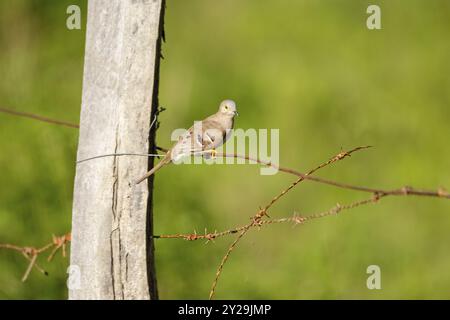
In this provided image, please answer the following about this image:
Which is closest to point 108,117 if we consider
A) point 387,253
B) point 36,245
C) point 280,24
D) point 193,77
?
point 36,245

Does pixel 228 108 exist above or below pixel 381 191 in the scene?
above

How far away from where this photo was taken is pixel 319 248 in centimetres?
670

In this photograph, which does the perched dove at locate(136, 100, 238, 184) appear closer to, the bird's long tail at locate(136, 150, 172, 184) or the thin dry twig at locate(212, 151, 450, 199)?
the bird's long tail at locate(136, 150, 172, 184)

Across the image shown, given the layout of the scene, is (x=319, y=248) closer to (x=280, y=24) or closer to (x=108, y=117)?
(x=280, y=24)

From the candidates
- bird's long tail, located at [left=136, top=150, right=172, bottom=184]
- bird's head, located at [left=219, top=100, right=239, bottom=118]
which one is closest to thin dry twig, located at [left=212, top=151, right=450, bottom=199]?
bird's long tail, located at [left=136, top=150, right=172, bottom=184]

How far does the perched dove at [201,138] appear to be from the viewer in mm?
3070

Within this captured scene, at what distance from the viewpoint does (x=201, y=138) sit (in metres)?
3.23

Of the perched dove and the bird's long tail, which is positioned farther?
the perched dove

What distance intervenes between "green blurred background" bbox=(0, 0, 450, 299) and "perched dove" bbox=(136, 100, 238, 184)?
7.78 ft

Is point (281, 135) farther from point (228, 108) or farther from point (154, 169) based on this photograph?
point (154, 169)

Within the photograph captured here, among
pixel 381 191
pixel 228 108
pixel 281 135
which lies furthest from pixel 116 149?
pixel 281 135

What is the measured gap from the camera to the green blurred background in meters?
5.86

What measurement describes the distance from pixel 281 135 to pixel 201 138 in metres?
4.80
